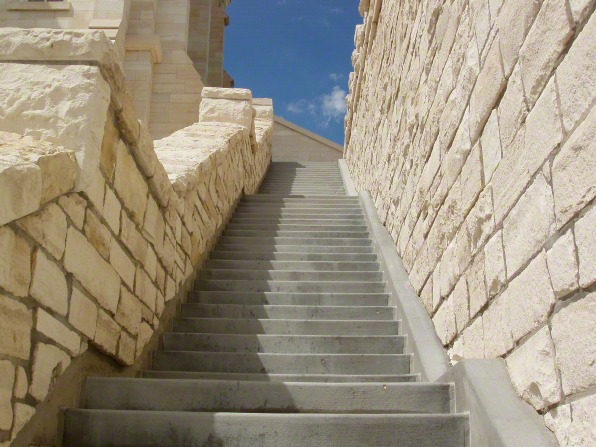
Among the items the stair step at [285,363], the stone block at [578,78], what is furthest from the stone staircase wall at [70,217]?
the stone block at [578,78]

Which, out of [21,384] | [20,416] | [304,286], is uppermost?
[304,286]

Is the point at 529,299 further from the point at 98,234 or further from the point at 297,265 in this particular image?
the point at 297,265

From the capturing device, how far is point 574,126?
192cm

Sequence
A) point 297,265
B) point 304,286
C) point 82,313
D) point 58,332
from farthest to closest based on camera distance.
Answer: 1. point 297,265
2. point 304,286
3. point 82,313
4. point 58,332

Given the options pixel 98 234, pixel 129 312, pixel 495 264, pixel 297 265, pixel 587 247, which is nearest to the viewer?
pixel 587 247

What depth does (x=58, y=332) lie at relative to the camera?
2486 mm

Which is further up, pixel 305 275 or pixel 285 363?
pixel 305 275

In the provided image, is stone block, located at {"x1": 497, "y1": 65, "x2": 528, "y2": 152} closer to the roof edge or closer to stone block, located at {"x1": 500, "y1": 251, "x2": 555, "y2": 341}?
stone block, located at {"x1": 500, "y1": 251, "x2": 555, "y2": 341}

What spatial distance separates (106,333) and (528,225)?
6.56ft

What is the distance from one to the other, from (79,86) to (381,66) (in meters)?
4.85

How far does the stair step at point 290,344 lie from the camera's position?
404 centimetres

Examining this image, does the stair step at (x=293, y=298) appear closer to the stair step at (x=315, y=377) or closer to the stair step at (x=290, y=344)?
the stair step at (x=290, y=344)

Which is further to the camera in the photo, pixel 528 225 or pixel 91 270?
pixel 91 270

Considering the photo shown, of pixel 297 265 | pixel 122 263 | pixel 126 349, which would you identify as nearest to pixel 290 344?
pixel 126 349
